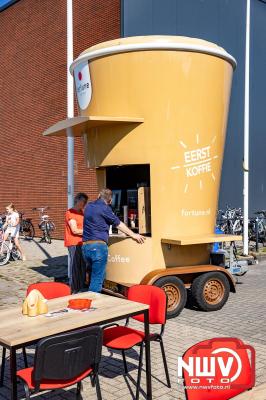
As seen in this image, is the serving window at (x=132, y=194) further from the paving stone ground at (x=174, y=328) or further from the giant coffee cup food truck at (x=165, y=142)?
the paving stone ground at (x=174, y=328)

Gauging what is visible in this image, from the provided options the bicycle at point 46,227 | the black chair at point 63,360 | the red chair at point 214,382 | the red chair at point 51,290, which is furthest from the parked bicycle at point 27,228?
the red chair at point 214,382

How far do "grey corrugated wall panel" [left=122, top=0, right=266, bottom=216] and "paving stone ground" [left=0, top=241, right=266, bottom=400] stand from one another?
665 centimetres

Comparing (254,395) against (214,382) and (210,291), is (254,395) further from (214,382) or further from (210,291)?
(210,291)

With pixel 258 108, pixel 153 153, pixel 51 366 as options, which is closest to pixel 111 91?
pixel 153 153

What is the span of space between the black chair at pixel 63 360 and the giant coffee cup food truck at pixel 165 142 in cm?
314

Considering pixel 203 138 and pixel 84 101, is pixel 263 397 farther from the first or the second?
pixel 84 101

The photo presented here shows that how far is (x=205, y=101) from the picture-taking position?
6.83m

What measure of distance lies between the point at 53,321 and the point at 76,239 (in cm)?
387

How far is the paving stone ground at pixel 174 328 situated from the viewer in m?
4.14

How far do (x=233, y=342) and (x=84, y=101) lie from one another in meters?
5.28

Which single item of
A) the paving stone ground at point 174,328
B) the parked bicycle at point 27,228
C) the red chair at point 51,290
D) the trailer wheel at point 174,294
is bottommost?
the paving stone ground at point 174,328

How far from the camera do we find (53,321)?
11.3 feet

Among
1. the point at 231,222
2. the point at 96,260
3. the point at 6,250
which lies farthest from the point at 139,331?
the point at 231,222

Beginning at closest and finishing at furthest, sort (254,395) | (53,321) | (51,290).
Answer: (254,395)
(53,321)
(51,290)
